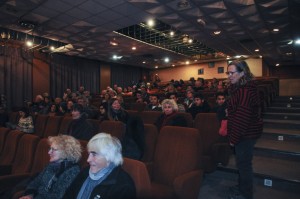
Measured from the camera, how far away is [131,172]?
1419 millimetres

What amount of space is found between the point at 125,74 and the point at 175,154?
1252 centimetres

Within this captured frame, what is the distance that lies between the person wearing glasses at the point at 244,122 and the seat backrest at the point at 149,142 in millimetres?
817

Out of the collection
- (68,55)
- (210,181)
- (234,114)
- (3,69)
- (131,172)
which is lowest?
(210,181)

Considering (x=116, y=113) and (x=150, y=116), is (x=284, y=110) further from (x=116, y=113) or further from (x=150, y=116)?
(x=116, y=113)

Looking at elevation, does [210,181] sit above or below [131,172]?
below

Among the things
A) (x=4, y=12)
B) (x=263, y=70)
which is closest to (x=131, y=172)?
(x=4, y=12)

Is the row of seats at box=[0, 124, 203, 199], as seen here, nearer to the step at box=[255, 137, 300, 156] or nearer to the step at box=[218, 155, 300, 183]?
the step at box=[218, 155, 300, 183]

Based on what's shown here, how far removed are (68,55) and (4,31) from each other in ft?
11.9

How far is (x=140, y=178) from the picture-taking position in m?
1.37

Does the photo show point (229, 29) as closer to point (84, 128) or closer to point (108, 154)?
point (84, 128)

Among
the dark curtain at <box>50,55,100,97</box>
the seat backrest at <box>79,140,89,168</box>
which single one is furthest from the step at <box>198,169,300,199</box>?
the dark curtain at <box>50,55,100,97</box>

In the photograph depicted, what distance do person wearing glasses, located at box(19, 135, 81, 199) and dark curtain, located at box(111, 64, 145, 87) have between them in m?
11.7

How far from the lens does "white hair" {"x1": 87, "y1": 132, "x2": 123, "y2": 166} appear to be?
143cm

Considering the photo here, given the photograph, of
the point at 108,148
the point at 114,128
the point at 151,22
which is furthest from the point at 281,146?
the point at 151,22
